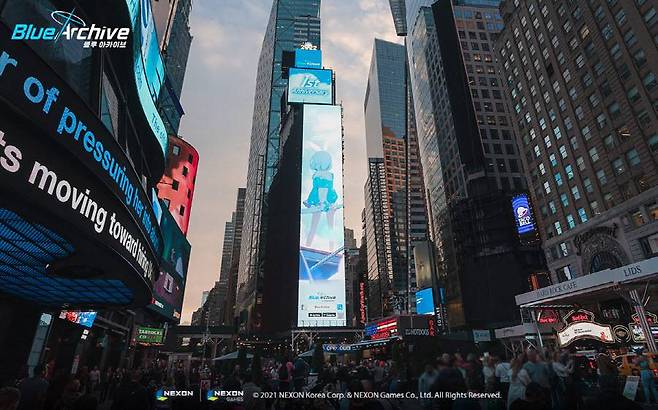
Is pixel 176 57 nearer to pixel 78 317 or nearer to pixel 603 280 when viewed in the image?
pixel 78 317

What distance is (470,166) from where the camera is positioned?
82.9 meters

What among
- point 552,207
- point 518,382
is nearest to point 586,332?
point 518,382

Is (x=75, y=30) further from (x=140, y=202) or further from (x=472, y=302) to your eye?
(x=472, y=302)

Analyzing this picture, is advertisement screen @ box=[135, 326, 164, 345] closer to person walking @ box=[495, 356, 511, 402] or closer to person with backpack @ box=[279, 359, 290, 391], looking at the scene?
person with backpack @ box=[279, 359, 290, 391]

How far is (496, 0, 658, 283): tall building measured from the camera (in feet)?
134

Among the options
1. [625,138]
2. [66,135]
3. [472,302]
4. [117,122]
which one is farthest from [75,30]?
[472,302]

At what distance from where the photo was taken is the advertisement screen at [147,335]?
108ft

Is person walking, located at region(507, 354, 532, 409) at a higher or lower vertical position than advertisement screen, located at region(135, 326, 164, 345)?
lower

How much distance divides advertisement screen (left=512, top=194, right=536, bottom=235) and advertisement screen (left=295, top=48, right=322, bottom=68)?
197 ft

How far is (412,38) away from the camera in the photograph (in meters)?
129

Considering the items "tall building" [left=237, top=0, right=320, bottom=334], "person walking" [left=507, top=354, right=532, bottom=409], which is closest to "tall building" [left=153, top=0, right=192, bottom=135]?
"tall building" [left=237, top=0, right=320, bottom=334]

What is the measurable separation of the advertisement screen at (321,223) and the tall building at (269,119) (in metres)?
37.0

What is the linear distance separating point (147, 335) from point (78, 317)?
13810 mm

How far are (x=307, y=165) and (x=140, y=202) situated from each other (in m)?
63.5
